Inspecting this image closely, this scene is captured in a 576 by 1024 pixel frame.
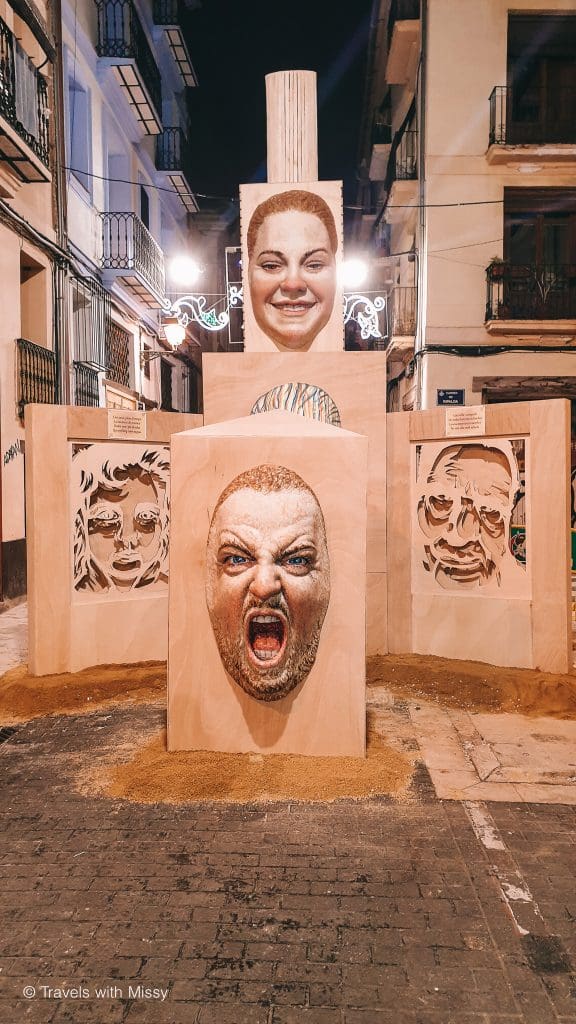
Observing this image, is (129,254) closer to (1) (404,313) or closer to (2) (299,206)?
(1) (404,313)

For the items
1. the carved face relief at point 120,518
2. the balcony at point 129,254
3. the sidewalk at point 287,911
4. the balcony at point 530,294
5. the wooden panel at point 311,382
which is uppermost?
the balcony at point 129,254

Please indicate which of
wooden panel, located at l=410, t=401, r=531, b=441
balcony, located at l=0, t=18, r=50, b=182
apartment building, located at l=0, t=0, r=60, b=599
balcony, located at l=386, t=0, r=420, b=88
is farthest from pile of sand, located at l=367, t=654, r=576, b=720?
balcony, located at l=386, t=0, r=420, b=88

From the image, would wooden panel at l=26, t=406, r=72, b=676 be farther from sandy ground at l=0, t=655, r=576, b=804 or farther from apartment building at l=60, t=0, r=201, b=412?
apartment building at l=60, t=0, r=201, b=412

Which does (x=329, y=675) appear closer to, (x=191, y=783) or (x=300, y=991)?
(x=191, y=783)

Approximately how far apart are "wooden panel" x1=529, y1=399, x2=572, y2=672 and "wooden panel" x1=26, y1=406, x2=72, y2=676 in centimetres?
378

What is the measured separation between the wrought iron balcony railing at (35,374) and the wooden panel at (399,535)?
5.44 m

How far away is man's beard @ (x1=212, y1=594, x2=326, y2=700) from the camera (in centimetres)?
366

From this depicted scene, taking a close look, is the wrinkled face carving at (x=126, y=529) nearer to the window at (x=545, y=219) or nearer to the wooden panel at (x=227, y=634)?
the wooden panel at (x=227, y=634)

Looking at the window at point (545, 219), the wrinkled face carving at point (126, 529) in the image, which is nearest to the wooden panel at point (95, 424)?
the wrinkled face carving at point (126, 529)

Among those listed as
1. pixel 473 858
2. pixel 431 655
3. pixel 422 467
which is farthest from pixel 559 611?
pixel 473 858

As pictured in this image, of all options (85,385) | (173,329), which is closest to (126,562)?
(85,385)

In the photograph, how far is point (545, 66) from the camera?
13.5 m

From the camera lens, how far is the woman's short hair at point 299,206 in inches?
224

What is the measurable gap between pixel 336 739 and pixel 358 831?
770 millimetres
